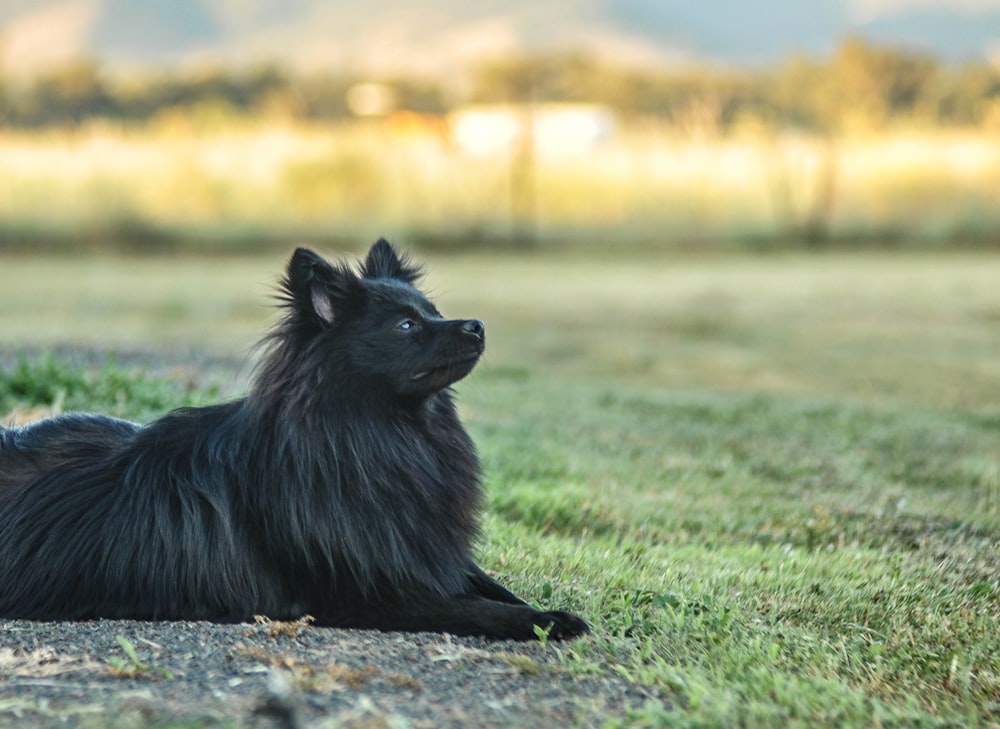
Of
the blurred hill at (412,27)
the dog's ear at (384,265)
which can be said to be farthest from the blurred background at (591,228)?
the blurred hill at (412,27)

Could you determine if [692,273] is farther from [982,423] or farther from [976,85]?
[976,85]

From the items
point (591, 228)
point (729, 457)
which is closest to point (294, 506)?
point (729, 457)

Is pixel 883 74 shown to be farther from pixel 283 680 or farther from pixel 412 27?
pixel 412 27

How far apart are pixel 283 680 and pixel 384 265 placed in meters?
1.70

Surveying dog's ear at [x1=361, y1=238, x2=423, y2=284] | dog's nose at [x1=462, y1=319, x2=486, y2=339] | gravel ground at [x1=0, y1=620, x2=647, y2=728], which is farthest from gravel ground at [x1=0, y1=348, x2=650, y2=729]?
dog's ear at [x1=361, y1=238, x2=423, y2=284]

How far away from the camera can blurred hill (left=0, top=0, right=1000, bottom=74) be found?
84.3m

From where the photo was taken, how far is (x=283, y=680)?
3.50m

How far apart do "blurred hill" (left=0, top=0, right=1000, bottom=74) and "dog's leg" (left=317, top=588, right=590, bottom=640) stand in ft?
252

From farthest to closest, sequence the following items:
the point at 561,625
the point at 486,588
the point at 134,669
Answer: the point at 486,588, the point at 561,625, the point at 134,669

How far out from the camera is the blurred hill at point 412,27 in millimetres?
84312

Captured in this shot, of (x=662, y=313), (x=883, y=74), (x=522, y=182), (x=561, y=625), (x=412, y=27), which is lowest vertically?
(x=662, y=313)

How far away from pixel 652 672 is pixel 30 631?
181 cm

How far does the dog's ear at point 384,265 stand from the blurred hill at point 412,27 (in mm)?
76111

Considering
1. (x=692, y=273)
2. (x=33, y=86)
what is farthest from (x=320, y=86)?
(x=692, y=273)
